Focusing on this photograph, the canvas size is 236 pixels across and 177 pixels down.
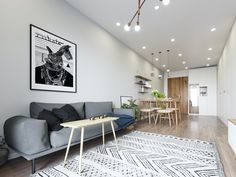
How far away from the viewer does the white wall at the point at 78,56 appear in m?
2.33

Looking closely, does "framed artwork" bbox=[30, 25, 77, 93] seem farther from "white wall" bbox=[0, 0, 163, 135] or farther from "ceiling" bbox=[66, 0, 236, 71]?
"ceiling" bbox=[66, 0, 236, 71]

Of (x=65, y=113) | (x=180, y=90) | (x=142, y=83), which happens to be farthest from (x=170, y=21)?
(x=180, y=90)

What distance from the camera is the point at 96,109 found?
145 inches

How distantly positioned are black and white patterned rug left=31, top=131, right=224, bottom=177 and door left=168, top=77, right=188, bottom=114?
711 cm

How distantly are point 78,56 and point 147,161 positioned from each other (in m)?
2.75

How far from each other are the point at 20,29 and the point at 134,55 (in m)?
4.72

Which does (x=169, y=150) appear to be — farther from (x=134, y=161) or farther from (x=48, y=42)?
(x=48, y=42)

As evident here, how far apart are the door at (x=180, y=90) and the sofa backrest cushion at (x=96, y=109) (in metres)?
6.92

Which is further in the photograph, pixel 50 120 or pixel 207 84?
pixel 207 84

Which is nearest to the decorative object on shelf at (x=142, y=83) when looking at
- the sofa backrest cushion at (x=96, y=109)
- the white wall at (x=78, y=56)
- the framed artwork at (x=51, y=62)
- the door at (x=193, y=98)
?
the white wall at (x=78, y=56)

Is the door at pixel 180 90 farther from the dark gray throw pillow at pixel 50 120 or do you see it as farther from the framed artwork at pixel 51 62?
the dark gray throw pillow at pixel 50 120

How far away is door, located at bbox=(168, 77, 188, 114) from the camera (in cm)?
977

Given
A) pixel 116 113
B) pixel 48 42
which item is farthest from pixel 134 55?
pixel 48 42

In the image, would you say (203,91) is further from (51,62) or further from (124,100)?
(51,62)
